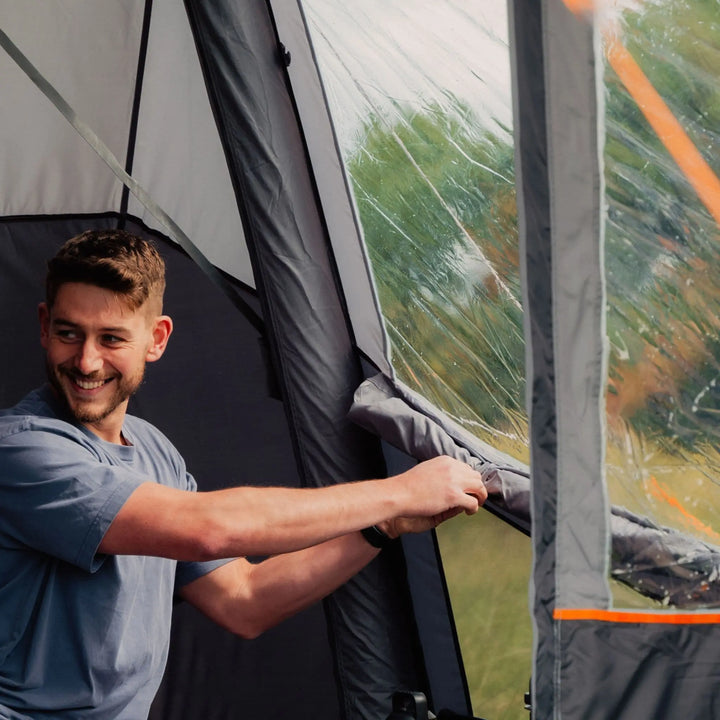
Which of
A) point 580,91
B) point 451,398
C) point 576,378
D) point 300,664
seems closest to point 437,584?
point 451,398

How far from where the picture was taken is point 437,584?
6.97 ft

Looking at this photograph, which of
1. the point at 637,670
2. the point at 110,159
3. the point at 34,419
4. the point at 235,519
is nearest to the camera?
the point at 637,670

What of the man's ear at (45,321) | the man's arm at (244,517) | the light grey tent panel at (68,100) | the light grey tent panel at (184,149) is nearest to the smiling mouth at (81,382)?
the man's ear at (45,321)

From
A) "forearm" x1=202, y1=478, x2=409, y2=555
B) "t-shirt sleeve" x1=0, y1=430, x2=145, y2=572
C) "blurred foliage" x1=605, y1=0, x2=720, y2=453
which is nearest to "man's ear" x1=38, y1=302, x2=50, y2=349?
"t-shirt sleeve" x1=0, y1=430, x2=145, y2=572

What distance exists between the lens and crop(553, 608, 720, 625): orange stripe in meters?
1.25

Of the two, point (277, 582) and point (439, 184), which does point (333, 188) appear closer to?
point (439, 184)

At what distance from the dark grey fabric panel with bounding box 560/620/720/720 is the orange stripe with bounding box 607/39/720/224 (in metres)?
0.50

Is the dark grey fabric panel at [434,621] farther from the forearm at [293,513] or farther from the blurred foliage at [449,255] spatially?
the forearm at [293,513]

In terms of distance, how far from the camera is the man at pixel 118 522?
1.52 meters

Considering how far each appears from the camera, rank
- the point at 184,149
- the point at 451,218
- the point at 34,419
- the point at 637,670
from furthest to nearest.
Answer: the point at 184,149, the point at 451,218, the point at 34,419, the point at 637,670

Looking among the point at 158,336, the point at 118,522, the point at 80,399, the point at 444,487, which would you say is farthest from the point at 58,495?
the point at 444,487

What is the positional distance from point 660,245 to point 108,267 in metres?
0.93

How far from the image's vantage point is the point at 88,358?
1.76 m

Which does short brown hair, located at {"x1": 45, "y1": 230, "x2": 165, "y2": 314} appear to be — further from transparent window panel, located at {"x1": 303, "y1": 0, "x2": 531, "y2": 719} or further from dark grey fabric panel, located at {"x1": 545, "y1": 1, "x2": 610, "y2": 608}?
dark grey fabric panel, located at {"x1": 545, "y1": 1, "x2": 610, "y2": 608}
